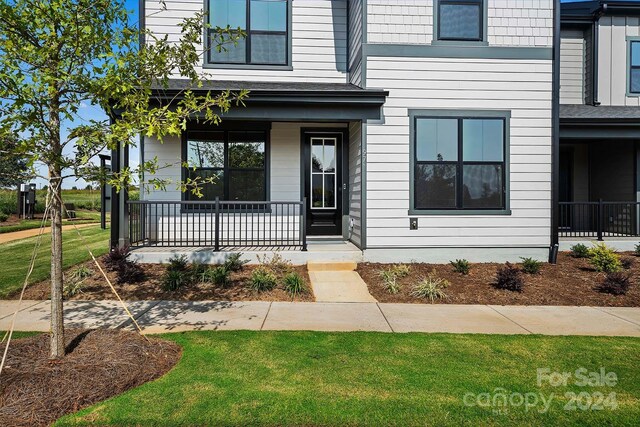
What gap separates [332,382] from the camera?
3219mm

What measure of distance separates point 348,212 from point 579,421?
716cm

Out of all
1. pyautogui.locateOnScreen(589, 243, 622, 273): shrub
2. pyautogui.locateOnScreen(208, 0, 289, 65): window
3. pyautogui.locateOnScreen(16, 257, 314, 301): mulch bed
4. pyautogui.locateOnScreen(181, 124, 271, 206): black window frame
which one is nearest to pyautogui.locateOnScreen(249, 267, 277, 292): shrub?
pyautogui.locateOnScreen(16, 257, 314, 301): mulch bed

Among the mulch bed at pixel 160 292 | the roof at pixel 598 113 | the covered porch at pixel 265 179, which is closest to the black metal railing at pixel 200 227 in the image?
the covered porch at pixel 265 179

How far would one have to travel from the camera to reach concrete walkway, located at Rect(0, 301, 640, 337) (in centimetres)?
464

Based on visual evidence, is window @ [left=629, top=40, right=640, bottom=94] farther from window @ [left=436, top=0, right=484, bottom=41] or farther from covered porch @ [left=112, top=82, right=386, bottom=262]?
covered porch @ [left=112, top=82, right=386, bottom=262]

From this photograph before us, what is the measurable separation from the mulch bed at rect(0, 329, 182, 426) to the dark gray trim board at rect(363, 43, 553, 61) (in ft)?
22.2

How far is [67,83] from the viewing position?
3352 millimetres

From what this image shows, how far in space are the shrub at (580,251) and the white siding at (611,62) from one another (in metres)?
4.89

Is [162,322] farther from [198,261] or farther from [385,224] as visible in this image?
[385,224]

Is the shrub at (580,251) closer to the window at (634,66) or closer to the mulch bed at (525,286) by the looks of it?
the mulch bed at (525,286)

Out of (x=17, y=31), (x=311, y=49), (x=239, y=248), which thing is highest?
(x=311, y=49)

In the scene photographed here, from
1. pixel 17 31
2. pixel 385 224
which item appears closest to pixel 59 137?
pixel 17 31

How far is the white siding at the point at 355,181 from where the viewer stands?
27.0 ft

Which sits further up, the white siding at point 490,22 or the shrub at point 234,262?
the white siding at point 490,22
